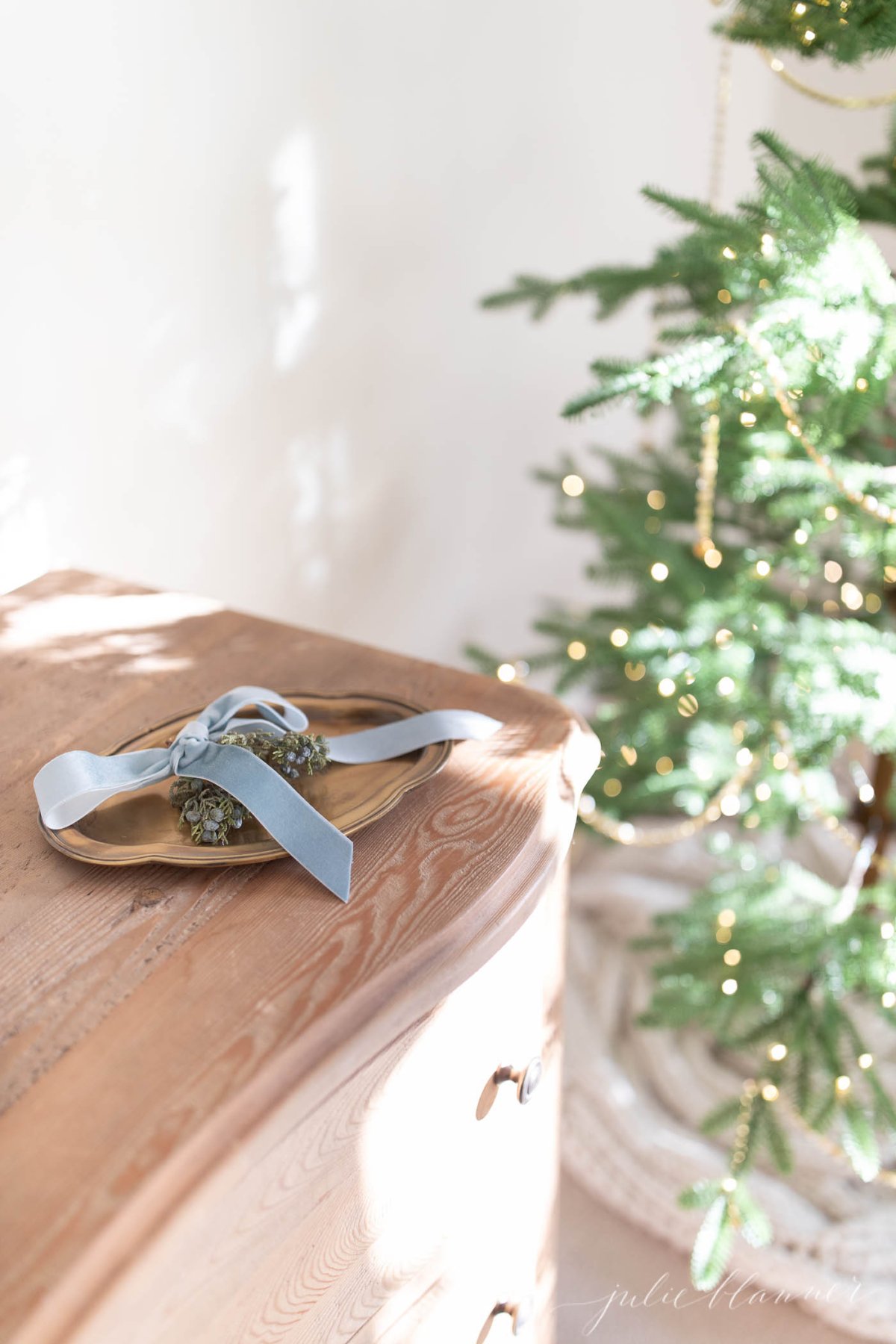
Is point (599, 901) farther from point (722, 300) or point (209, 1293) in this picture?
point (209, 1293)

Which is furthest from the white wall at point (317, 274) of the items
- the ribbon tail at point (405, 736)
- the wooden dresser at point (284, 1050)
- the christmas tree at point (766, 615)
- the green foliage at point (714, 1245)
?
the green foliage at point (714, 1245)

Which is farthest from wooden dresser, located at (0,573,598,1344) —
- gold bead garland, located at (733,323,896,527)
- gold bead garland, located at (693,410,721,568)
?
gold bead garland, located at (693,410,721,568)

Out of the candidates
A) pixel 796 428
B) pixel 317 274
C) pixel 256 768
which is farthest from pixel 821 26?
pixel 256 768

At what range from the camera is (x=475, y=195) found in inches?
57.6

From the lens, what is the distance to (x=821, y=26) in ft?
2.66

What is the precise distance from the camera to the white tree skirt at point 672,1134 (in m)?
1.14

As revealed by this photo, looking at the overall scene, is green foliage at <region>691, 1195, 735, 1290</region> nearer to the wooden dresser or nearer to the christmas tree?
the christmas tree

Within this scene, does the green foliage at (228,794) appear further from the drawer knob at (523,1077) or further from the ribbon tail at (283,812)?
the drawer knob at (523,1077)

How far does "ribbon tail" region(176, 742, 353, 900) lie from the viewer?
0.52 meters

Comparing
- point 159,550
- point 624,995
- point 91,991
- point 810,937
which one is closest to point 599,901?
point 624,995

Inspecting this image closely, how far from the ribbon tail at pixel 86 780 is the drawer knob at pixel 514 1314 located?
41 centimetres

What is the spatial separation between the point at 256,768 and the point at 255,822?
4 cm

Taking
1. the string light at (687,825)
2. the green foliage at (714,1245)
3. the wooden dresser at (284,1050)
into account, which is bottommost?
the green foliage at (714,1245)

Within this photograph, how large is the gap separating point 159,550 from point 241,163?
397mm
